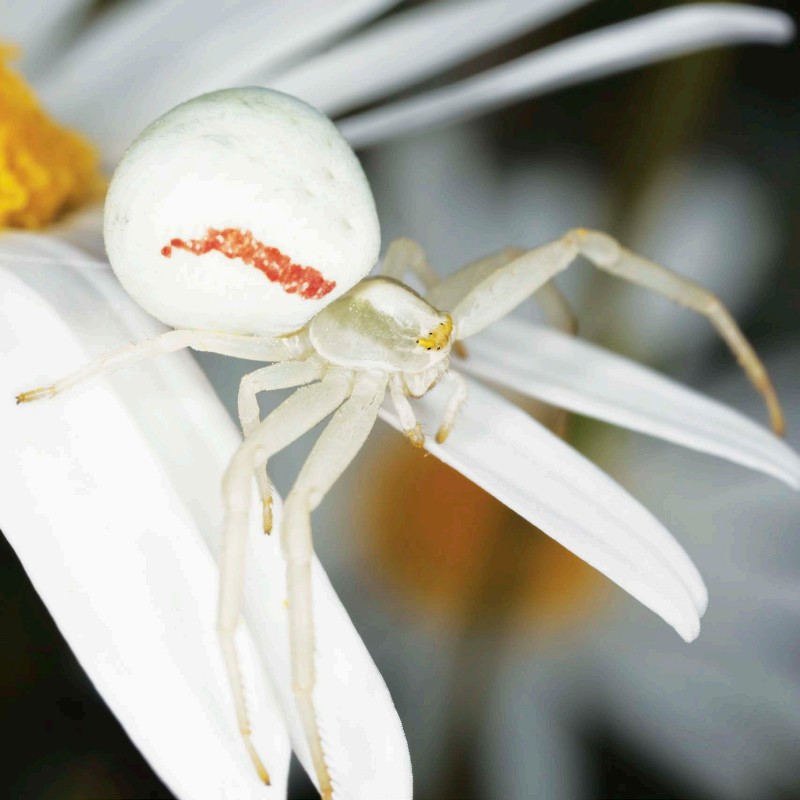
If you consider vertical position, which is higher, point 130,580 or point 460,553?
point 130,580

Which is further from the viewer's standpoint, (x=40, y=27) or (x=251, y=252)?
(x=40, y=27)

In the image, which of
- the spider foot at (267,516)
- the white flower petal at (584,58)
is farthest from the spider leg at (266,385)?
the white flower petal at (584,58)

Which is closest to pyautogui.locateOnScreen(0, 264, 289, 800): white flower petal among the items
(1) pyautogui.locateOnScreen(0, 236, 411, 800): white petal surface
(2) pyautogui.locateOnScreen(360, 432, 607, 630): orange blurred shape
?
(1) pyautogui.locateOnScreen(0, 236, 411, 800): white petal surface

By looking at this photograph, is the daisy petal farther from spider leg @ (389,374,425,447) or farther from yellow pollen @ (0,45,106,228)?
yellow pollen @ (0,45,106,228)

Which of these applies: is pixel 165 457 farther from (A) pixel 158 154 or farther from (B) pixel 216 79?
(B) pixel 216 79

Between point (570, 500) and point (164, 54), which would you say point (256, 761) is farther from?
point (164, 54)

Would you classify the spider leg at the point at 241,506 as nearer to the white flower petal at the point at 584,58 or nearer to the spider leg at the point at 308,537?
the spider leg at the point at 308,537

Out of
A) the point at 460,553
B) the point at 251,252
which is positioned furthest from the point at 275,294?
the point at 460,553
